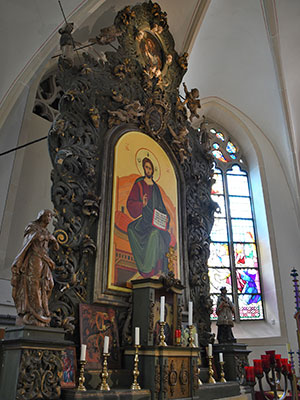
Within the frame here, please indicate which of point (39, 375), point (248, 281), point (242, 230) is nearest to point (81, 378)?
point (39, 375)

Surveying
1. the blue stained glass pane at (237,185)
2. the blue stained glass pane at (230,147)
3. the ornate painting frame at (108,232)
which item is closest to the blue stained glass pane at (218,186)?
the blue stained glass pane at (237,185)

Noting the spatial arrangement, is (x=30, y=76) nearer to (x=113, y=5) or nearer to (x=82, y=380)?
(x=113, y=5)

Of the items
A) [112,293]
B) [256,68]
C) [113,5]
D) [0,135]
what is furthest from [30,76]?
[256,68]

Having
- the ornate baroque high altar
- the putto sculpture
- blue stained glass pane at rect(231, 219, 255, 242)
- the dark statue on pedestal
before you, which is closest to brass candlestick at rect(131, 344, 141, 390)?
the ornate baroque high altar

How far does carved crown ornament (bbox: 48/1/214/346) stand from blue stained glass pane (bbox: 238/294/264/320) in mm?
3976

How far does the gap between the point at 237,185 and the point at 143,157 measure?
617cm

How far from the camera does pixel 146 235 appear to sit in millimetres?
5281

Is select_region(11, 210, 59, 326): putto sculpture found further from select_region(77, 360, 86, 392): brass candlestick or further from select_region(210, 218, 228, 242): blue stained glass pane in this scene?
select_region(210, 218, 228, 242): blue stained glass pane

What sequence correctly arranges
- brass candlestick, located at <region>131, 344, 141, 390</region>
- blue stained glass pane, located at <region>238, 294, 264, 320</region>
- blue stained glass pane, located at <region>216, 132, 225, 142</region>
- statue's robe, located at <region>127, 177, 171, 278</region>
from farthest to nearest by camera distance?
blue stained glass pane, located at <region>216, 132, 225, 142</region> < blue stained glass pane, located at <region>238, 294, 264, 320</region> < statue's robe, located at <region>127, 177, 171, 278</region> < brass candlestick, located at <region>131, 344, 141, 390</region>

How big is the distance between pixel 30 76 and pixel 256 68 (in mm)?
6563

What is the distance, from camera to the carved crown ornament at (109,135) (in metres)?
4.39

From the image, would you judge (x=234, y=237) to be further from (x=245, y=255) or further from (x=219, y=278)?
(x=219, y=278)

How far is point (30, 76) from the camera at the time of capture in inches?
292

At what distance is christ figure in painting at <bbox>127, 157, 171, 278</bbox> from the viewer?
510 centimetres
